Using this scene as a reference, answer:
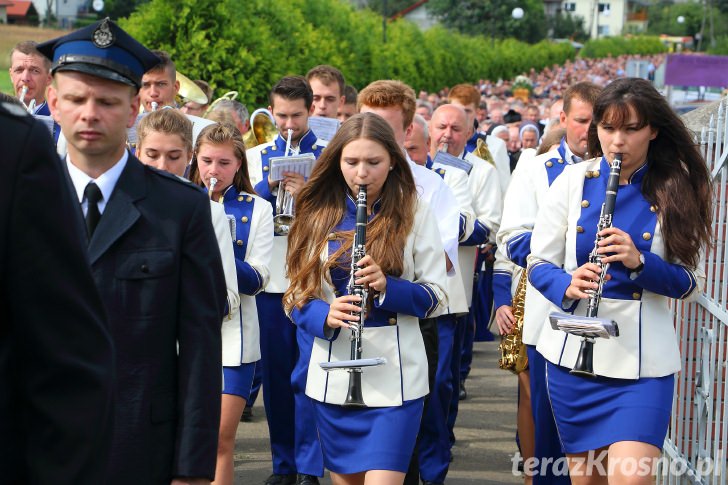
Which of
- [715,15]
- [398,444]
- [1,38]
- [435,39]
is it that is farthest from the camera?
[715,15]

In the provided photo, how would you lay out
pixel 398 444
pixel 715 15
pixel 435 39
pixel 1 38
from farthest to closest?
pixel 715 15, pixel 435 39, pixel 1 38, pixel 398 444

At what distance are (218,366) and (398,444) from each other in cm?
158

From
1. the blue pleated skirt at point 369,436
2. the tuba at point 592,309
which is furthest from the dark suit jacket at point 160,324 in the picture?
the tuba at point 592,309

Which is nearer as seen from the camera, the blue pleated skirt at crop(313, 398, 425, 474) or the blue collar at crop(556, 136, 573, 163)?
the blue pleated skirt at crop(313, 398, 425, 474)

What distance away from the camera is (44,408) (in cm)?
213

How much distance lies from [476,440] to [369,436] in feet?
11.2

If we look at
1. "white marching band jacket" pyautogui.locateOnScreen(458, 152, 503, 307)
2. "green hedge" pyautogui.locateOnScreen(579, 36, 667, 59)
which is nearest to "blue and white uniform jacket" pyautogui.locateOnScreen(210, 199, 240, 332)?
"white marching band jacket" pyautogui.locateOnScreen(458, 152, 503, 307)

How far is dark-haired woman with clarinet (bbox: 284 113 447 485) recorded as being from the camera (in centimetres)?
477

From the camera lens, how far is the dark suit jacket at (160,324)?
10.4ft

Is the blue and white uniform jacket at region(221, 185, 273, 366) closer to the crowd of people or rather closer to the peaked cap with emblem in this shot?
the crowd of people

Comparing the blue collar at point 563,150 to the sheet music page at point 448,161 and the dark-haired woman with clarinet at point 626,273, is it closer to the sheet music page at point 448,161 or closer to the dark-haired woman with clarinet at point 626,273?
the sheet music page at point 448,161

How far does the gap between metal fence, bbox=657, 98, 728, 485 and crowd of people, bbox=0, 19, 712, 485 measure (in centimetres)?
64

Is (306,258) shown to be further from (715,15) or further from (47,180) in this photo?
(715,15)

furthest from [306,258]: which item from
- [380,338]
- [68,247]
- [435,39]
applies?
[435,39]
